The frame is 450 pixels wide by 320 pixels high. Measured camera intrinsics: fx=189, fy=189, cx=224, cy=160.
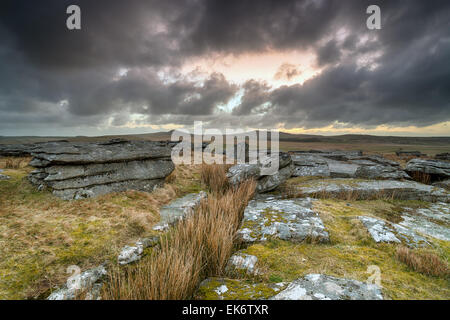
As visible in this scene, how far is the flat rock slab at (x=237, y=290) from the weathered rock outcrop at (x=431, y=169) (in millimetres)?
10435

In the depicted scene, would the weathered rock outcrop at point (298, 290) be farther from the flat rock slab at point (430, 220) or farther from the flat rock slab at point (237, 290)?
the flat rock slab at point (430, 220)

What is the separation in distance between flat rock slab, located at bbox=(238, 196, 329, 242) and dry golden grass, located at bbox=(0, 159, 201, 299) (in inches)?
83.6

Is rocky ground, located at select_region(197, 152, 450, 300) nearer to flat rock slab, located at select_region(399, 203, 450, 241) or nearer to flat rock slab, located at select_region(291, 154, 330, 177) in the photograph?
flat rock slab, located at select_region(399, 203, 450, 241)

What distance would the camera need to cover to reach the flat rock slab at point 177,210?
4365mm

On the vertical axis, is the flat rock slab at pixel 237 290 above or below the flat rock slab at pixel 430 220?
above

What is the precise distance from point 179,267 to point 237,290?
788 mm

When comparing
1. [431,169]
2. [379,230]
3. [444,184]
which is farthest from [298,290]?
[431,169]

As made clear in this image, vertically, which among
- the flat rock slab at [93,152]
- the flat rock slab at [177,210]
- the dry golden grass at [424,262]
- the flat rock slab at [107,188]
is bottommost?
the flat rock slab at [177,210]

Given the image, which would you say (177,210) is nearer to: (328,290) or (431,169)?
(328,290)

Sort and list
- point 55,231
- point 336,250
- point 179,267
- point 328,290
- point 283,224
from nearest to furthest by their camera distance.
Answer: point 328,290 < point 179,267 < point 336,250 < point 55,231 < point 283,224

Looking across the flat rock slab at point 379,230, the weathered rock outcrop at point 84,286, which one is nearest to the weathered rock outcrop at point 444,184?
the flat rock slab at point 379,230

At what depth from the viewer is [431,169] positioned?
8.37 m

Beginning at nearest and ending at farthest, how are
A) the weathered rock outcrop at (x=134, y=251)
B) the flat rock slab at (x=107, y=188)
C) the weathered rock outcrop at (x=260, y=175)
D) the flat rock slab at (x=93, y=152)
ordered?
the weathered rock outcrop at (x=134, y=251) < the flat rock slab at (x=107, y=188) < the flat rock slab at (x=93, y=152) < the weathered rock outcrop at (x=260, y=175)
